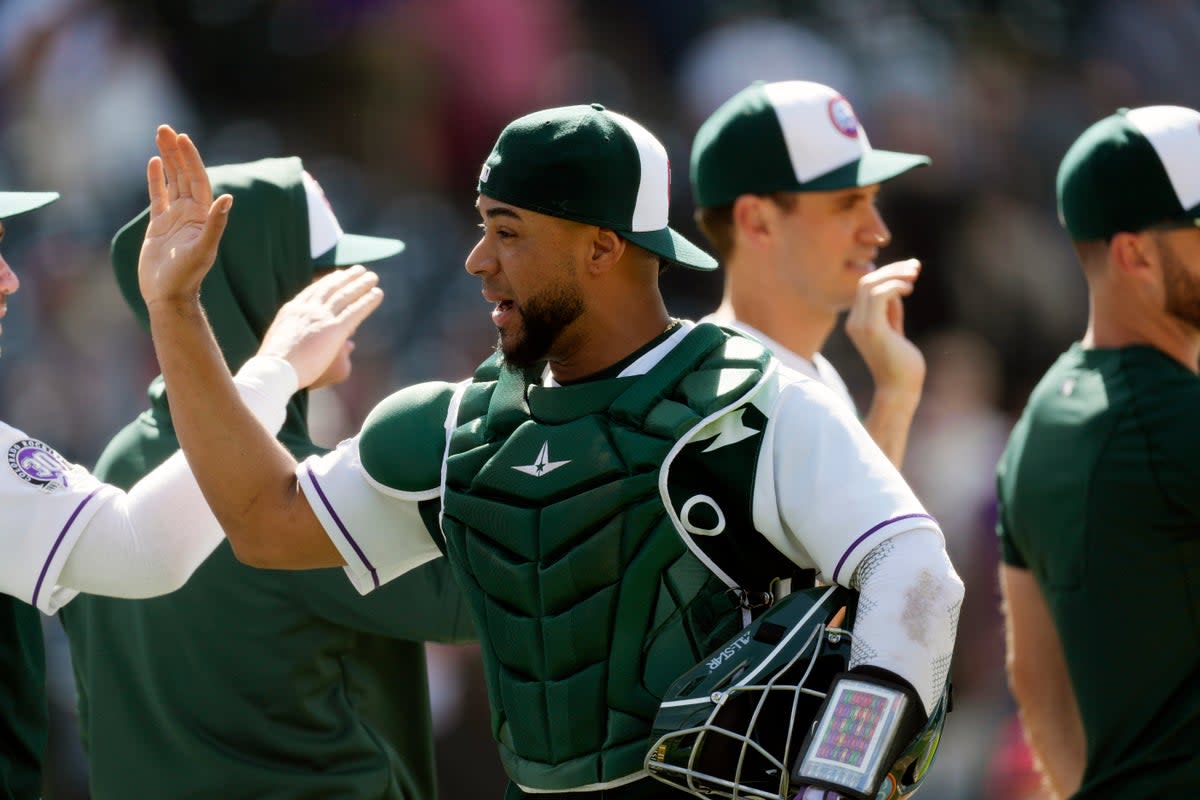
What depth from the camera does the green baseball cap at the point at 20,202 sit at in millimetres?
3129

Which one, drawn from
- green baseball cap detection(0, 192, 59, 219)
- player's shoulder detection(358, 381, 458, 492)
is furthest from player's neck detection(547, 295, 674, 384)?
green baseball cap detection(0, 192, 59, 219)

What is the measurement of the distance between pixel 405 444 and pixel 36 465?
68 centimetres

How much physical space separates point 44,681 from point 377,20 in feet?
18.2

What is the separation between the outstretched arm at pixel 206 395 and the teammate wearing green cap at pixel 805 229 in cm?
182

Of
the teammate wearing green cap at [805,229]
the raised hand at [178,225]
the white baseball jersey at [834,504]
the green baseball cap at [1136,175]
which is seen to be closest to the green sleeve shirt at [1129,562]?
the green baseball cap at [1136,175]

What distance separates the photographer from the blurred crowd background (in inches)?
296

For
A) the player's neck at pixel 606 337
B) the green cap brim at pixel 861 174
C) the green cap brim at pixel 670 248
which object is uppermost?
the green cap brim at pixel 670 248

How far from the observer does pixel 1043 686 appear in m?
4.09

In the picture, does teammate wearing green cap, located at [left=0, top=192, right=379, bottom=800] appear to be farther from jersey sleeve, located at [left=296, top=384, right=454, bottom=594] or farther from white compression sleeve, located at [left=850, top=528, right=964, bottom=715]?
white compression sleeve, located at [left=850, top=528, right=964, bottom=715]

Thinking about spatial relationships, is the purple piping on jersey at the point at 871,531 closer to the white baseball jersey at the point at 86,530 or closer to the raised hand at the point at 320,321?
the white baseball jersey at the point at 86,530

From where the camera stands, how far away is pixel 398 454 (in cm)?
280

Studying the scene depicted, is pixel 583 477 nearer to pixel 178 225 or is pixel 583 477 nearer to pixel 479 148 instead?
pixel 178 225

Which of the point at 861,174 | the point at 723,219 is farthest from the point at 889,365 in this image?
the point at 723,219

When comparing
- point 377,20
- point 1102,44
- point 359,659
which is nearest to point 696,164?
point 359,659
